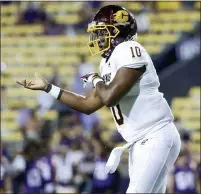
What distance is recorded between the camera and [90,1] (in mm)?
11844

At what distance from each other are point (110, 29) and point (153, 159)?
0.90m

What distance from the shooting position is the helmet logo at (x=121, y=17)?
13.9ft

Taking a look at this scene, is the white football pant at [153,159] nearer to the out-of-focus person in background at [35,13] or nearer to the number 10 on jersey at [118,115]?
the number 10 on jersey at [118,115]

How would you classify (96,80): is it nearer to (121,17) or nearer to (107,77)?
(107,77)

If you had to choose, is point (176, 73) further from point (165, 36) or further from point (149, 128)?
point (149, 128)

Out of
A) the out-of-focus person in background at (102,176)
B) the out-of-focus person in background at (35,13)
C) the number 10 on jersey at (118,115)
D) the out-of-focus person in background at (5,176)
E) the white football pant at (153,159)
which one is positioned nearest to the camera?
the white football pant at (153,159)

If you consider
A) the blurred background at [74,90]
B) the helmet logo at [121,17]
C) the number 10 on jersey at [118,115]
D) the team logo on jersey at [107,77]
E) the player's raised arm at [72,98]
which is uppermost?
the helmet logo at [121,17]

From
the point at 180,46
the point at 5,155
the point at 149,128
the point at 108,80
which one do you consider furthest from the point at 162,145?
the point at 180,46

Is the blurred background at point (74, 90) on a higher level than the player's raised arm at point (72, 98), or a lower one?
lower

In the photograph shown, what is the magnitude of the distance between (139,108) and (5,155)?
16.9 feet

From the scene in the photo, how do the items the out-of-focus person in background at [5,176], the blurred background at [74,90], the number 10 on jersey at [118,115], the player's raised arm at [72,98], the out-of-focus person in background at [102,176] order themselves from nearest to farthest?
the number 10 on jersey at [118,115] → the player's raised arm at [72,98] → the out-of-focus person in background at [102,176] → the out-of-focus person in background at [5,176] → the blurred background at [74,90]

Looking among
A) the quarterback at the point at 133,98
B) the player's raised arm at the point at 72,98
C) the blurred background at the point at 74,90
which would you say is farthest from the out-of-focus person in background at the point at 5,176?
the quarterback at the point at 133,98

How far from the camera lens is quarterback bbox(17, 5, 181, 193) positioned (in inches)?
156

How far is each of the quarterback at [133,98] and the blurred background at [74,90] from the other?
4.33m
